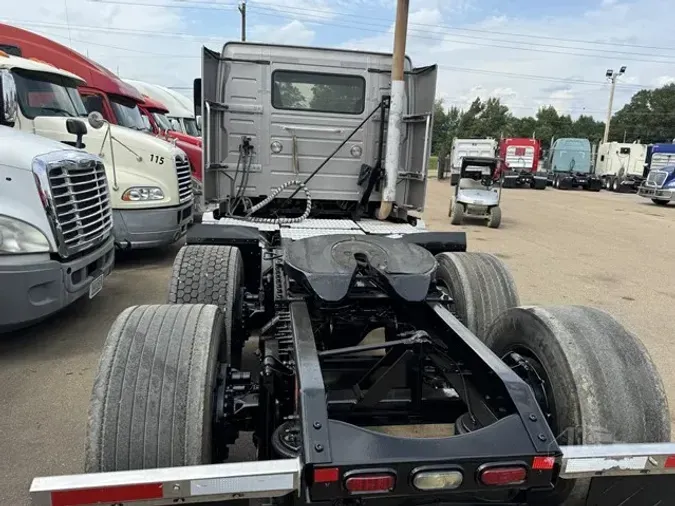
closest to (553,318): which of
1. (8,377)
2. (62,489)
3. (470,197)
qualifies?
(62,489)

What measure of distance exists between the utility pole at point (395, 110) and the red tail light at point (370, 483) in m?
4.67

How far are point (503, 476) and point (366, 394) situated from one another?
859 millimetres

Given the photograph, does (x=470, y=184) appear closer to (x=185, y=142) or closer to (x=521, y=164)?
(x=185, y=142)

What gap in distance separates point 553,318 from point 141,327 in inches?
71.8

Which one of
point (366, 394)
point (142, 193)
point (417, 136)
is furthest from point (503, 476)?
point (142, 193)

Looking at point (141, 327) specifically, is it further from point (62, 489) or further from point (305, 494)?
point (305, 494)

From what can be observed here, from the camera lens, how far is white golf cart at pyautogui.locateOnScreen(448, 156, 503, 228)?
550 inches

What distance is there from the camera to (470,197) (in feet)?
46.0

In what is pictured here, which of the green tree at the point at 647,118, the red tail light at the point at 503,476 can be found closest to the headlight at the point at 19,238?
the red tail light at the point at 503,476

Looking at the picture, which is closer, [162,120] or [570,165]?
[162,120]

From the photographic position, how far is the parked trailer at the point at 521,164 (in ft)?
102

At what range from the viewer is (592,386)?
2322 mm

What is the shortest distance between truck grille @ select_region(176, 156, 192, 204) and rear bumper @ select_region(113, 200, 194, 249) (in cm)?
28

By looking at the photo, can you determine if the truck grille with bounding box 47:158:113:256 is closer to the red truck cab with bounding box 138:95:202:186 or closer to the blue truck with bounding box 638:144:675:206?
the red truck cab with bounding box 138:95:202:186
